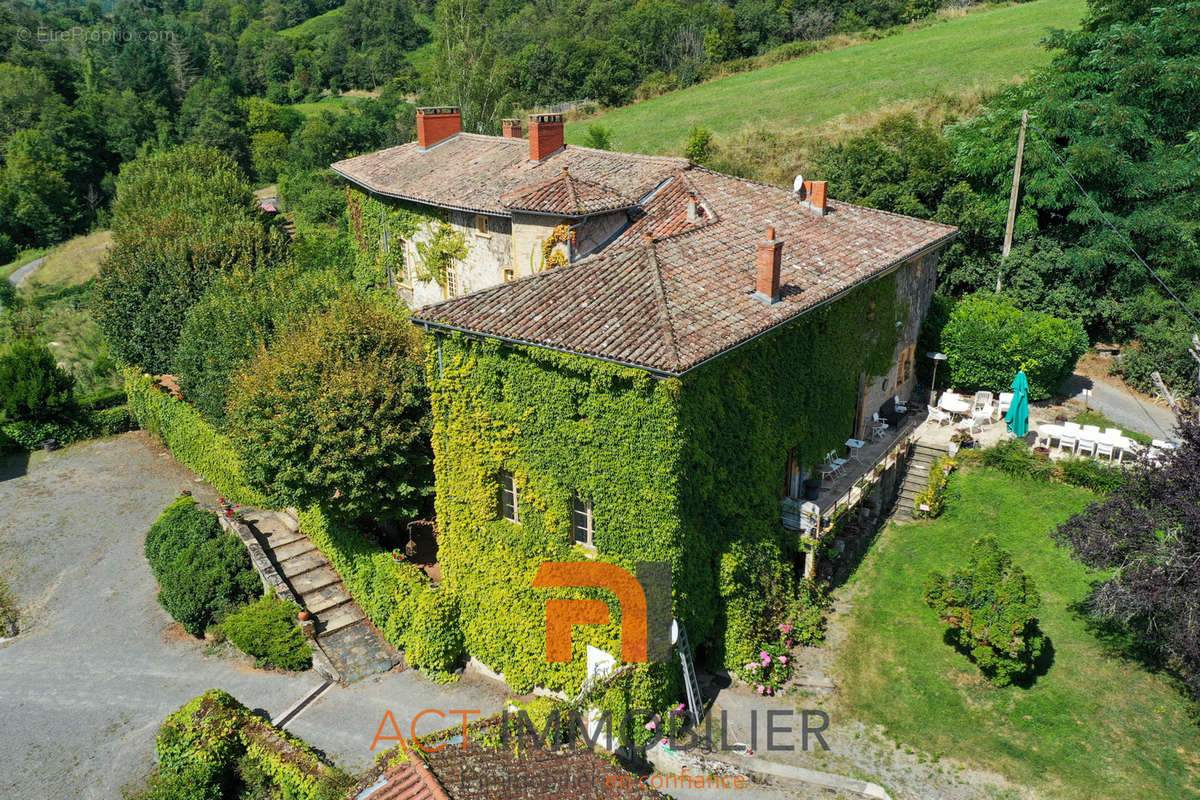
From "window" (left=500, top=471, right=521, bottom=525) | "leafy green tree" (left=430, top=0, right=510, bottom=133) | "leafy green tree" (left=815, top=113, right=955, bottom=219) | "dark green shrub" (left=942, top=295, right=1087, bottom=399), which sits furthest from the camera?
"leafy green tree" (left=430, top=0, right=510, bottom=133)

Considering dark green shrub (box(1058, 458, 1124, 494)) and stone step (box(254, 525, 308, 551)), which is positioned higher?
dark green shrub (box(1058, 458, 1124, 494))

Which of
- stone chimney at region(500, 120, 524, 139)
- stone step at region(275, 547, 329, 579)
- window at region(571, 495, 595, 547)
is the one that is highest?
stone chimney at region(500, 120, 524, 139)

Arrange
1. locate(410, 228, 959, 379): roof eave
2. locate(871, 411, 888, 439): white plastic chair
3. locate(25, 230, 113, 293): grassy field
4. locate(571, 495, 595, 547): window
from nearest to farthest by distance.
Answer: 1. locate(410, 228, 959, 379): roof eave
2. locate(571, 495, 595, 547): window
3. locate(871, 411, 888, 439): white plastic chair
4. locate(25, 230, 113, 293): grassy field

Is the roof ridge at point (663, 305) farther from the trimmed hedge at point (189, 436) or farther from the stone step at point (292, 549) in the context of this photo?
the trimmed hedge at point (189, 436)

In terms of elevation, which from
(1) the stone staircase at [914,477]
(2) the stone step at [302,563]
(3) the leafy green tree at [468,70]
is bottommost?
(2) the stone step at [302,563]

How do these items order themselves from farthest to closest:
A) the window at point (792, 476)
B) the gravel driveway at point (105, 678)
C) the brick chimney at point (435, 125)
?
1. the brick chimney at point (435, 125)
2. the window at point (792, 476)
3. the gravel driveway at point (105, 678)

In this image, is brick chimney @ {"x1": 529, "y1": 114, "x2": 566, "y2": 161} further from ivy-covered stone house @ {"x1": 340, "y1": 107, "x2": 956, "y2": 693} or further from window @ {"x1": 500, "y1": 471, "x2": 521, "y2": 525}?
window @ {"x1": 500, "y1": 471, "x2": 521, "y2": 525}

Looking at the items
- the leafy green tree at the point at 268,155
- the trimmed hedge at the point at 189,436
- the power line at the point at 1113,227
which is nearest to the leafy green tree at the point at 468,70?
the trimmed hedge at the point at 189,436

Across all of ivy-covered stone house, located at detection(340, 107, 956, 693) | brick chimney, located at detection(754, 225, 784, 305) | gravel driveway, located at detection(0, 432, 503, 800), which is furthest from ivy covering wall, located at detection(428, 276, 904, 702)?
gravel driveway, located at detection(0, 432, 503, 800)
